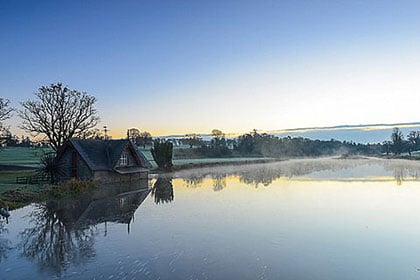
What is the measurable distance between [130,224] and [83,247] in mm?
3148

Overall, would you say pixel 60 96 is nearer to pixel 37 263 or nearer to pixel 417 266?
pixel 37 263

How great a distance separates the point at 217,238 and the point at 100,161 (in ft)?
63.2

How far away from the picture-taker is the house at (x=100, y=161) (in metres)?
26.8

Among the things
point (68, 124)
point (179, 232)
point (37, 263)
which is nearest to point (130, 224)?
point (179, 232)

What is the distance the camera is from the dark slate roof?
27094 millimetres

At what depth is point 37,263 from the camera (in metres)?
8.89

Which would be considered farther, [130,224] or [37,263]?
[130,224]

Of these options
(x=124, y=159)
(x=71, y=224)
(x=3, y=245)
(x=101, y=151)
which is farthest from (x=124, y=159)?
(x=3, y=245)

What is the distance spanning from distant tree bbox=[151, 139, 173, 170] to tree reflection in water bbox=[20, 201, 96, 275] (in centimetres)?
2727

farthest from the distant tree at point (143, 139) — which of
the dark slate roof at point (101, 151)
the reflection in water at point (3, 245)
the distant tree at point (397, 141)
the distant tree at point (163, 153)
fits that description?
the reflection in water at point (3, 245)

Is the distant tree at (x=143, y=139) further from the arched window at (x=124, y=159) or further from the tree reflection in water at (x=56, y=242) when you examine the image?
the tree reflection in water at (x=56, y=242)

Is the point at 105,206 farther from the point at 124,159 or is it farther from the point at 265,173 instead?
the point at 265,173

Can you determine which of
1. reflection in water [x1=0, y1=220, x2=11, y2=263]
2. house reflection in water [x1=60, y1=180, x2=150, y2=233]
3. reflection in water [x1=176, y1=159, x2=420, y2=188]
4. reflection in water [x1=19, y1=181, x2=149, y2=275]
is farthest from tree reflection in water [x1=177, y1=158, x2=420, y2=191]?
reflection in water [x1=0, y1=220, x2=11, y2=263]

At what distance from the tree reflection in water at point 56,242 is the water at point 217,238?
0.03 metres
